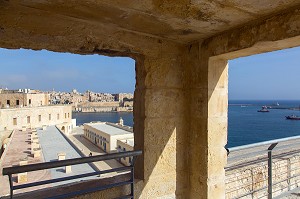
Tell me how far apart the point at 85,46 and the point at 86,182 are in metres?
1.32

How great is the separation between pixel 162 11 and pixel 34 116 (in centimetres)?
3422

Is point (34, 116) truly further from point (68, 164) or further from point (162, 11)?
point (162, 11)

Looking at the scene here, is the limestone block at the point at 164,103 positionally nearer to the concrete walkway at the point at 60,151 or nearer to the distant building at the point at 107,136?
the concrete walkway at the point at 60,151

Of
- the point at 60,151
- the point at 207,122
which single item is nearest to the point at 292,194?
the point at 207,122

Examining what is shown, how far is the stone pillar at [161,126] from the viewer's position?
8.15 feet

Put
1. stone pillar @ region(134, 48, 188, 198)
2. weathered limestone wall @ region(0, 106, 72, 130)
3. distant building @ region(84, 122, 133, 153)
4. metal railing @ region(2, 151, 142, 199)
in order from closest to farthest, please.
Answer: metal railing @ region(2, 151, 142, 199) < stone pillar @ region(134, 48, 188, 198) < distant building @ region(84, 122, 133, 153) < weathered limestone wall @ region(0, 106, 72, 130)

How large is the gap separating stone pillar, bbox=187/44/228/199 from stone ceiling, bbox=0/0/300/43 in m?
0.51

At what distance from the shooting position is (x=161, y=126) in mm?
2570

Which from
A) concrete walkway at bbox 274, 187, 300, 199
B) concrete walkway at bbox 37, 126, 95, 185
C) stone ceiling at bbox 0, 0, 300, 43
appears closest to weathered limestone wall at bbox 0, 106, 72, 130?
concrete walkway at bbox 37, 126, 95, 185

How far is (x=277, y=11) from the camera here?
1762 millimetres

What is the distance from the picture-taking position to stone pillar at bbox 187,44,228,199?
252cm

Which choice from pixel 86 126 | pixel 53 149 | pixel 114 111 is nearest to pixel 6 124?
pixel 86 126

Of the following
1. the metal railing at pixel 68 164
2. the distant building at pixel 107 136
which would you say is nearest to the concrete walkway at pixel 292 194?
the metal railing at pixel 68 164

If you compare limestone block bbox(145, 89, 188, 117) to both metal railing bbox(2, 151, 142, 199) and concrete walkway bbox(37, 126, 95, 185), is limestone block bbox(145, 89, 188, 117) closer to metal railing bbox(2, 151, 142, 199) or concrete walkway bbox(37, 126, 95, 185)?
metal railing bbox(2, 151, 142, 199)
